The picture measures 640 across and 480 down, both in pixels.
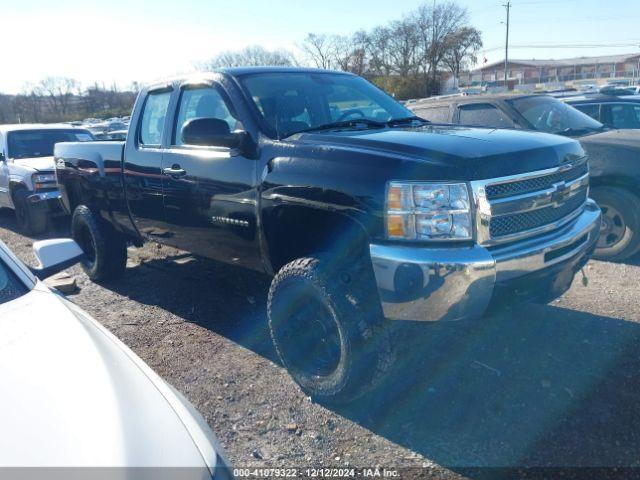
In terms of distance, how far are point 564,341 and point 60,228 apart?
7913 millimetres

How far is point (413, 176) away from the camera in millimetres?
2818

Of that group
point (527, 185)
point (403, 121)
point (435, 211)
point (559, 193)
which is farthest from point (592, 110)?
point (435, 211)

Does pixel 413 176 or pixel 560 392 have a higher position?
pixel 413 176

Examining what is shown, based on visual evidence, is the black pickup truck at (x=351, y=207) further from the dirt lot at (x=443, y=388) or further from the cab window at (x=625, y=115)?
the cab window at (x=625, y=115)

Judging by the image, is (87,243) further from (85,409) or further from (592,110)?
(592,110)

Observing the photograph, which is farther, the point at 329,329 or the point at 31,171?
the point at 31,171

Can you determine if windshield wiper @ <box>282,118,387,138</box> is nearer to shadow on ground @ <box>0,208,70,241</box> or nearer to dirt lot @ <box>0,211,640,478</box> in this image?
dirt lot @ <box>0,211,640,478</box>

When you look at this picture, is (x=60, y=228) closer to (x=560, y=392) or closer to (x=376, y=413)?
(x=376, y=413)

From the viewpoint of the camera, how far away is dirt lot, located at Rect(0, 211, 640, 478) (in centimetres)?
282

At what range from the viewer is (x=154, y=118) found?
15.5 ft

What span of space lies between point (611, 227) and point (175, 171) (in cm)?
434

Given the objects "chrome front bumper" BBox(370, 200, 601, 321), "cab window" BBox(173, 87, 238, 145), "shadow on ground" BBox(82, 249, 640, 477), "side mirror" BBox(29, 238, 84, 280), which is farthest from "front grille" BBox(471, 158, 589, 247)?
"side mirror" BBox(29, 238, 84, 280)

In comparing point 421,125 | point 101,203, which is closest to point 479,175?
point 421,125

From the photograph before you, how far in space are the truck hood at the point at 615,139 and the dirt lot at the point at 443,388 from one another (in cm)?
140
